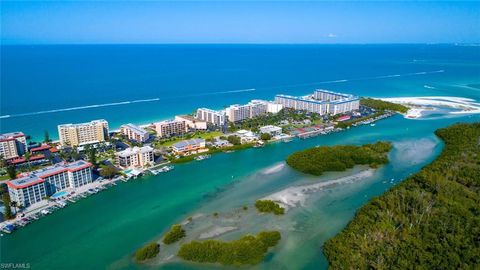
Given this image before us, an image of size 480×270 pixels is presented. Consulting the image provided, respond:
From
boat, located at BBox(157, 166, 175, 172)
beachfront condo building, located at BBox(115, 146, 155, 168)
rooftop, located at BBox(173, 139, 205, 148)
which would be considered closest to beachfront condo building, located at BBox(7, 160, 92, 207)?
beachfront condo building, located at BBox(115, 146, 155, 168)

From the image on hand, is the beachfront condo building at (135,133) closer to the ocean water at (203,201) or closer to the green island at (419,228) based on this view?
the ocean water at (203,201)

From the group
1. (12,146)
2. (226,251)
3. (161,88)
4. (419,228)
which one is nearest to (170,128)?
(12,146)

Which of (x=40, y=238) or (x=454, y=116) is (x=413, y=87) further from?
(x=40, y=238)

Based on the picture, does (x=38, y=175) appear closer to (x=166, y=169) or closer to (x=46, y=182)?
(x=46, y=182)

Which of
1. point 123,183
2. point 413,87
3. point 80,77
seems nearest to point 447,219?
point 123,183

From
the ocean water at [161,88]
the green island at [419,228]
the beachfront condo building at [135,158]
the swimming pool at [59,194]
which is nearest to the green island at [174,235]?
the green island at [419,228]

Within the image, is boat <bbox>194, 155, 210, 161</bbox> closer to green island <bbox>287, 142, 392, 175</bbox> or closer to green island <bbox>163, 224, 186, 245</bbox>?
green island <bbox>287, 142, 392, 175</bbox>
